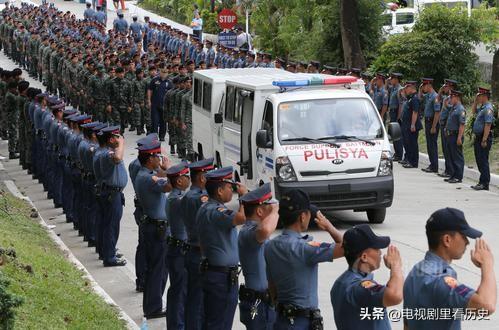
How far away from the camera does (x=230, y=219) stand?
392 inches

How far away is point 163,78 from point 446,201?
10607 millimetres

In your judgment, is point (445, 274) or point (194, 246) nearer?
point (445, 274)

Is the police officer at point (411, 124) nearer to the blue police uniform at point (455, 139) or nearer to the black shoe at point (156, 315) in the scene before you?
the blue police uniform at point (455, 139)

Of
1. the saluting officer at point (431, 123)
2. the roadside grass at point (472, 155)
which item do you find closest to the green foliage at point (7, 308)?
the roadside grass at point (472, 155)

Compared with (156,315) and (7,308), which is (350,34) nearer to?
(156,315)

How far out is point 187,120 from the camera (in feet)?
80.7

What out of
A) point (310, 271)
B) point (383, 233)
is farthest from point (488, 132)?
point (310, 271)

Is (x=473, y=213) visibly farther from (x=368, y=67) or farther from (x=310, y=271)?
(x=368, y=67)

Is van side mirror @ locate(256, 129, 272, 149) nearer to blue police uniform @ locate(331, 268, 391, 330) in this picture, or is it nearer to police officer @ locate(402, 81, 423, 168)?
police officer @ locate(402, 81, 423, 168)

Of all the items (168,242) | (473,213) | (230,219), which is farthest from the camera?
(473,213)

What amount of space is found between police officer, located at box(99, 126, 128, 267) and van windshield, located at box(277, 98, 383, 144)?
285cm

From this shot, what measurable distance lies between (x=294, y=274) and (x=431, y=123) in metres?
15.7

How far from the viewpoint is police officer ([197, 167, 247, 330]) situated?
33.0ft

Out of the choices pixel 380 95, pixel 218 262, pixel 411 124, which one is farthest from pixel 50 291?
pixel 380 95
